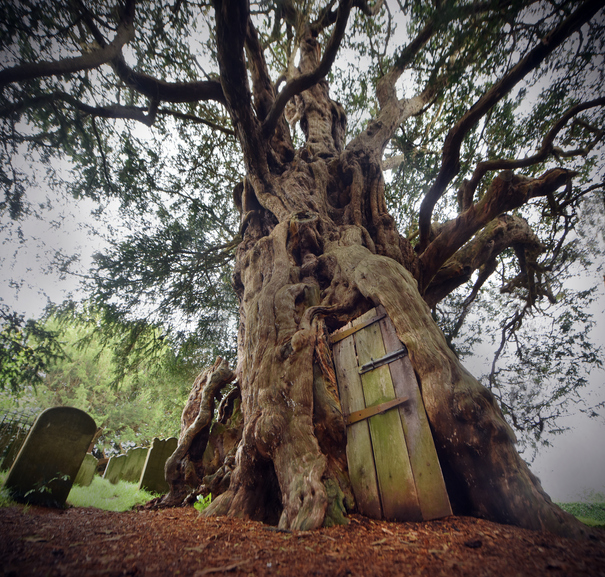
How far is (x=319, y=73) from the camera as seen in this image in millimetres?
4180

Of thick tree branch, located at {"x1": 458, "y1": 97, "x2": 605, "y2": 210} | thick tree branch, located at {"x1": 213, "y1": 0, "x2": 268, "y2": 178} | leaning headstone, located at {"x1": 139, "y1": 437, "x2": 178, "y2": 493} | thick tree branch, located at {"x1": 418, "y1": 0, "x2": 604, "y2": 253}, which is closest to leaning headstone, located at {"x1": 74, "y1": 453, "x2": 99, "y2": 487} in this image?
leaning headstone, located at {"x1": 139, "y1": 437, "x2": 178, "y2": 493}

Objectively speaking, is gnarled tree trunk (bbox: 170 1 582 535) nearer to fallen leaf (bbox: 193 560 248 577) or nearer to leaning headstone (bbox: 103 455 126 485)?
fallen leaf (bbox: 193 560 248 577)

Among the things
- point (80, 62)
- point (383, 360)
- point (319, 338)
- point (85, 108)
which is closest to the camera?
point (383, 360)

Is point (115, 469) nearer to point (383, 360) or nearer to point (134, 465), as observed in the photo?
point (134, 465)

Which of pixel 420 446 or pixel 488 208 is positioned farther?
pixel 488 208

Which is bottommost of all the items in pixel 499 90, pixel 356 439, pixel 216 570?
pixel 216 570

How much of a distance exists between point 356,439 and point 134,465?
6.97m

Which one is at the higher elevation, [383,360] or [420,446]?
[383,360]

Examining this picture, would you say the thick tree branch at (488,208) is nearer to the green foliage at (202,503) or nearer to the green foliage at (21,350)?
the green foliage at (202,503)

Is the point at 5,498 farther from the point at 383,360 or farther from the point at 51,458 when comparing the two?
the point at 383,360

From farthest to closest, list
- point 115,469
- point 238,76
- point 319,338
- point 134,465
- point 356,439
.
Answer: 1. point 115,469
2. point 134,465
3. point 238,76
4. point 319,338
5. point 356,439

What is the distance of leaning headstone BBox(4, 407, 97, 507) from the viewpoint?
3125mm

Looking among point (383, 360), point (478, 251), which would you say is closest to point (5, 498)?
point (383, 360)

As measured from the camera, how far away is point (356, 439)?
2662 millimetres
